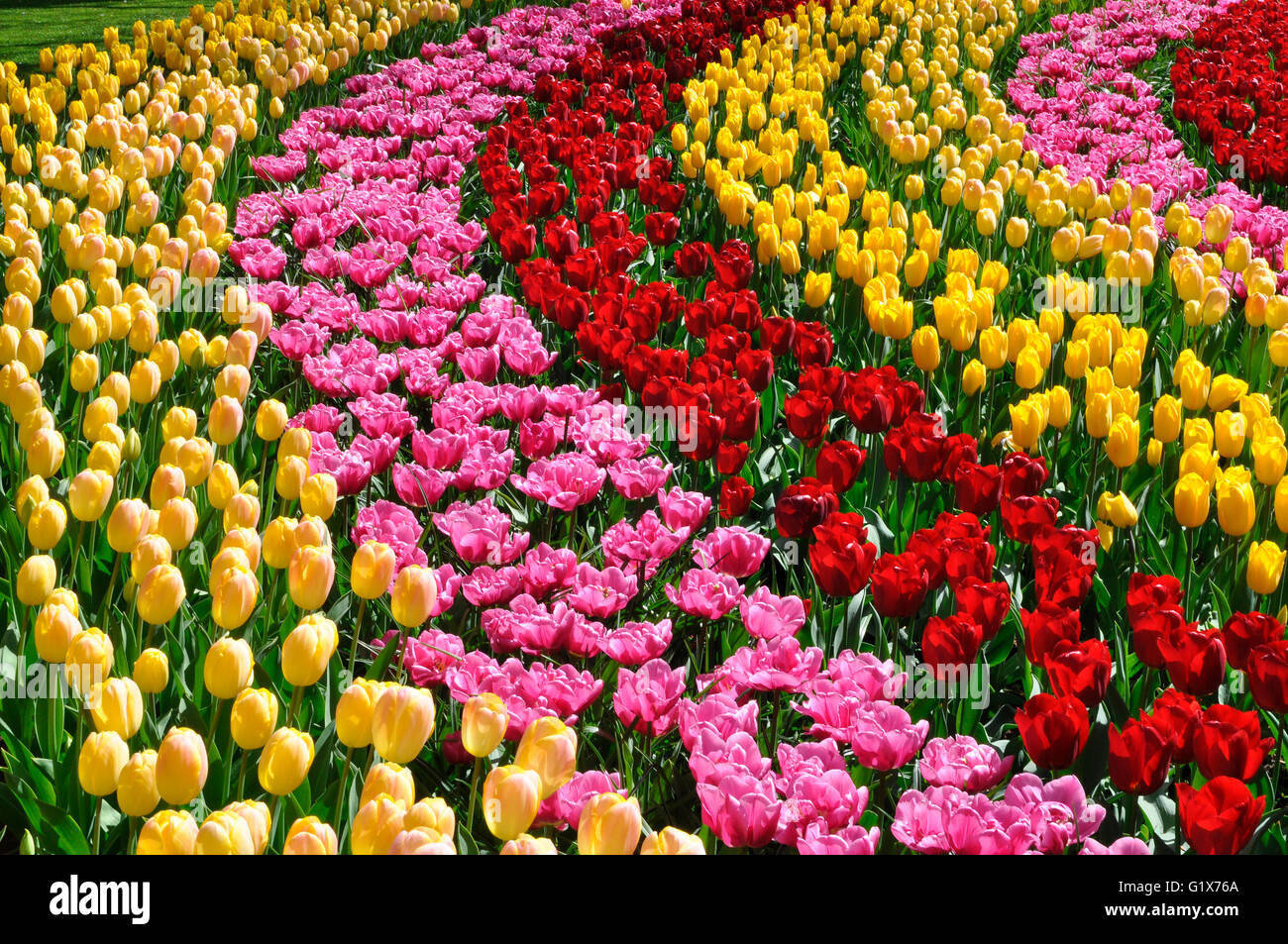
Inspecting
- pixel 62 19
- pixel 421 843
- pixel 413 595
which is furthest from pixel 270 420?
pixel 62 19

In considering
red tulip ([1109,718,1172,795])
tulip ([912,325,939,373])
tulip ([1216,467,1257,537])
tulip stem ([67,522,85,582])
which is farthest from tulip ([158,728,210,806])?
tulip ([912,325,939,373])

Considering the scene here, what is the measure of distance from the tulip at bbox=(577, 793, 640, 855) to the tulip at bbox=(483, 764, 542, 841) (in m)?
0.07

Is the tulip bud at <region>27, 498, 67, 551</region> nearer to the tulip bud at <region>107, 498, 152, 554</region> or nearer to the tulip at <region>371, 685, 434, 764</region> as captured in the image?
the tulip bud at <region>107, 498, 152, 554</region>

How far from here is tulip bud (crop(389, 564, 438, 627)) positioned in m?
1.85

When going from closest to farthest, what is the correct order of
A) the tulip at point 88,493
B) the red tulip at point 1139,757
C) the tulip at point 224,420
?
the red tulip at point 1139,757
the tulip at point 88,493
the tulip at point 224,420

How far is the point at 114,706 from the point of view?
1.58 metres

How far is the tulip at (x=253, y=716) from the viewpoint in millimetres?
1579

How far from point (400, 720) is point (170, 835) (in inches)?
11.9

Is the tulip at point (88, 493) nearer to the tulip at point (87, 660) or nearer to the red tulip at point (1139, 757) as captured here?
the tulip at point (87, 660)

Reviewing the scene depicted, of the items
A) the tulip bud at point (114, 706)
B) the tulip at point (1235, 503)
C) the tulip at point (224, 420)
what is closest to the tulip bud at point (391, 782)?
the tulip bud at point (114, 706)

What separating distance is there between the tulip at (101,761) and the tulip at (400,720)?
32cm

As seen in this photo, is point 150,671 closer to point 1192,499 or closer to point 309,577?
point 309,577

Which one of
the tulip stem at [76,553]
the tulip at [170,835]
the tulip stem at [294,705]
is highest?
the tulip at [170,835]

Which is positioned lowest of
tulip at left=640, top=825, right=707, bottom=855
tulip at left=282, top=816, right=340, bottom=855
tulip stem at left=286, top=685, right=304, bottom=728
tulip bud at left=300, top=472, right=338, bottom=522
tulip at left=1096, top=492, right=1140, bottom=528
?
tulip stem at left=286, top=685, right=304, bottom=728
